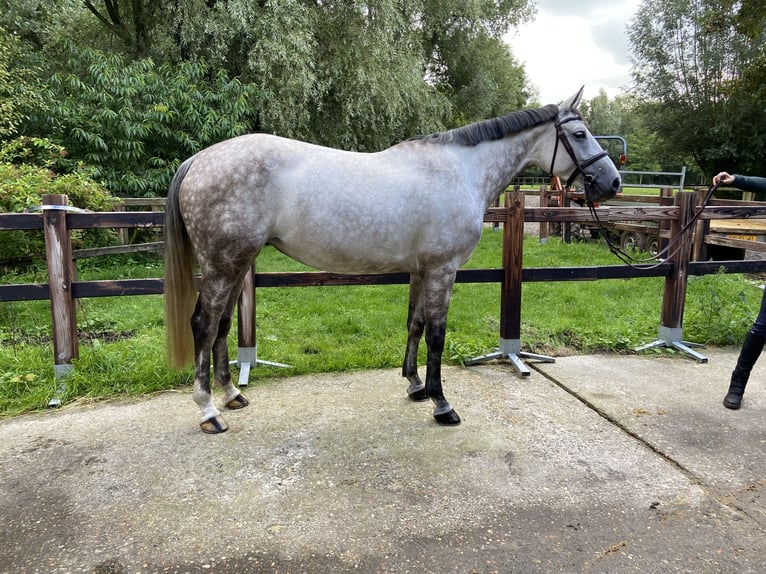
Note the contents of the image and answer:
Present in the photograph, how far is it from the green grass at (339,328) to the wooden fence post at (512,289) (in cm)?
19

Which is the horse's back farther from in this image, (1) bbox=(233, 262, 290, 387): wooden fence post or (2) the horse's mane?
(1) bbox=(233, 262, 290, 387): wooden fence post

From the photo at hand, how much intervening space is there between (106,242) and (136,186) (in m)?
1.53

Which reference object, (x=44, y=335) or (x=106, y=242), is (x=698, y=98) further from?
(x=44, y=335)

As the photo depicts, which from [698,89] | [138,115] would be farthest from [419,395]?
[698,89]

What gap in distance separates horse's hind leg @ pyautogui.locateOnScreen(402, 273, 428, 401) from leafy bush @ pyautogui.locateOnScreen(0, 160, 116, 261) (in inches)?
139

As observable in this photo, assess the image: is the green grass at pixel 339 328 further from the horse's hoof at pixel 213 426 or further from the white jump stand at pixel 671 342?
the horse's hoof at pixel 213 426

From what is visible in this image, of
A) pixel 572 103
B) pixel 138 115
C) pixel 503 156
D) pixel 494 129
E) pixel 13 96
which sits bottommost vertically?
pixel 503 156

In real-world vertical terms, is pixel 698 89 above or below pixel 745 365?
above

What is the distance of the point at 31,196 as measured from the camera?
17.1 feet

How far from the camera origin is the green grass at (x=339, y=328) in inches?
142

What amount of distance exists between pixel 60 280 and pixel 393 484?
263cm

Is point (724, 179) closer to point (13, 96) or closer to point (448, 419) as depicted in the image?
point (448, 419)

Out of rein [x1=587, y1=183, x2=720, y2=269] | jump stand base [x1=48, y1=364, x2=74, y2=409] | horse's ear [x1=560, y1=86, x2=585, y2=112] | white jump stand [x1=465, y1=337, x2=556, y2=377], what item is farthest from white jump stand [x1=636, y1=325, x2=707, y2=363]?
jump stand base [x1=48, y1=364, x2=74, y2=409]

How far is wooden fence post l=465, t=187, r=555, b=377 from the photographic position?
13.2 feet
